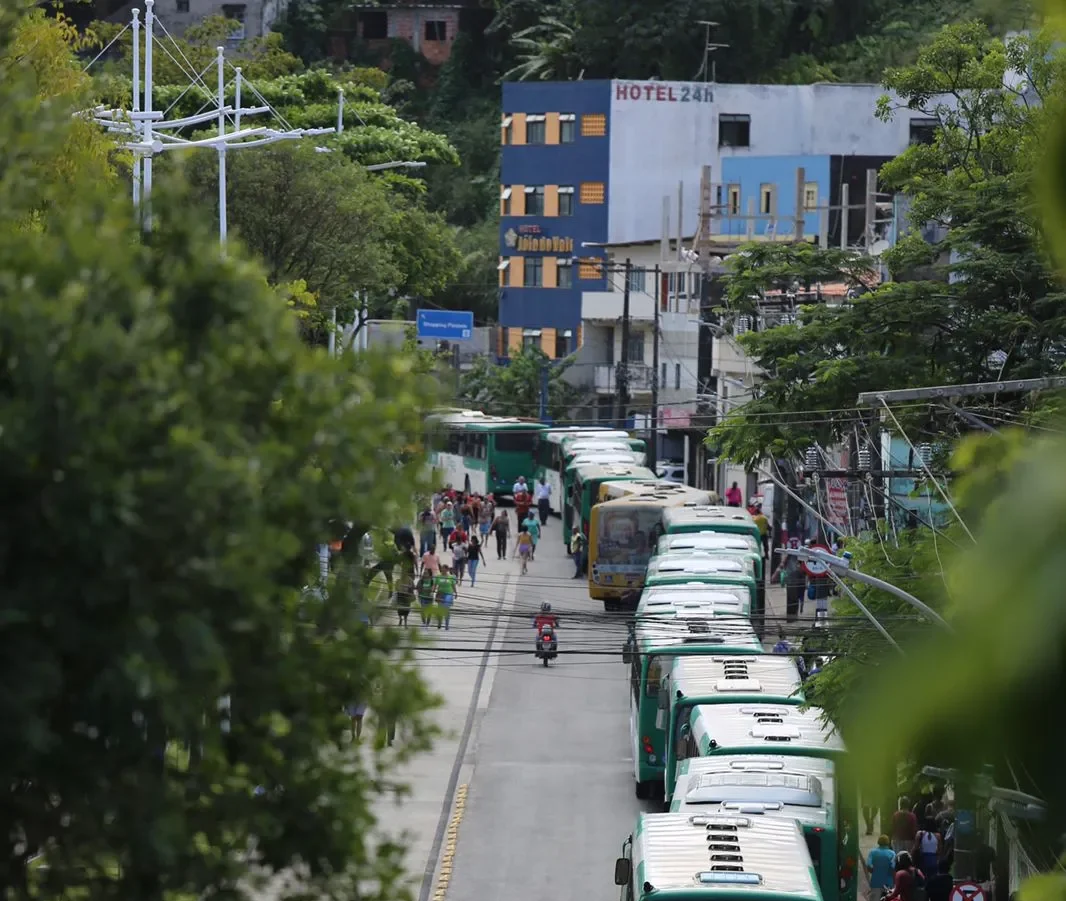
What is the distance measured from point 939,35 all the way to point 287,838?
78.7 feet

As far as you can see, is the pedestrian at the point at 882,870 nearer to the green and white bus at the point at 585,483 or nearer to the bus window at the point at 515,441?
the green and white bus at the point at 585,483

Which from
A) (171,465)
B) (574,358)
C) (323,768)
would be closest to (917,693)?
(171,465)

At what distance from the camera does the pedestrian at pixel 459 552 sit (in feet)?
118

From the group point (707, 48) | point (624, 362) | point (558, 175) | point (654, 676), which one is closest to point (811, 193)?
point (624, 362)

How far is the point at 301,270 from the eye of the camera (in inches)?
1496

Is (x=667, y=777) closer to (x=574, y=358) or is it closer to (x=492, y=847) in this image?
(x=492, y=847)

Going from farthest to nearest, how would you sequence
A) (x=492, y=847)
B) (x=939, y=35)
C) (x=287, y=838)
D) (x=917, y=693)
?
1. (x=939, y=35)
2. (x=492, y=847)
3. (x=287, y=838)
4. (x=917, y=693)

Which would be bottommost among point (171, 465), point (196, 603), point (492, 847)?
point (492, 847)

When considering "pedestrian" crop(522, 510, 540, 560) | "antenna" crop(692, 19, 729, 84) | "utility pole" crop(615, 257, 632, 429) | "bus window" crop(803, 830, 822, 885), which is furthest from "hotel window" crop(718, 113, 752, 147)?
"bus window" crop(803, 830, 822, 885)

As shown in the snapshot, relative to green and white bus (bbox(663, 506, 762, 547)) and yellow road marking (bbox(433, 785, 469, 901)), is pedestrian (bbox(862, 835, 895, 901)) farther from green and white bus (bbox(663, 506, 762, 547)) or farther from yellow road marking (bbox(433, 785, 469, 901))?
green and white bus (bbox(663, 506, 762, 547))

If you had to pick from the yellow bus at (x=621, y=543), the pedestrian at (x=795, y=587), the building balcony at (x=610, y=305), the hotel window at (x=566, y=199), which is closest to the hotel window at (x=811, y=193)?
the building balcony at (x=610, y=305)

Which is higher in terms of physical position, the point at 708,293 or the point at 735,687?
the point at 708,293

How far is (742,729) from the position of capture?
64.3 feet

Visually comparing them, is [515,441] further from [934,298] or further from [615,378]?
[934,298]
